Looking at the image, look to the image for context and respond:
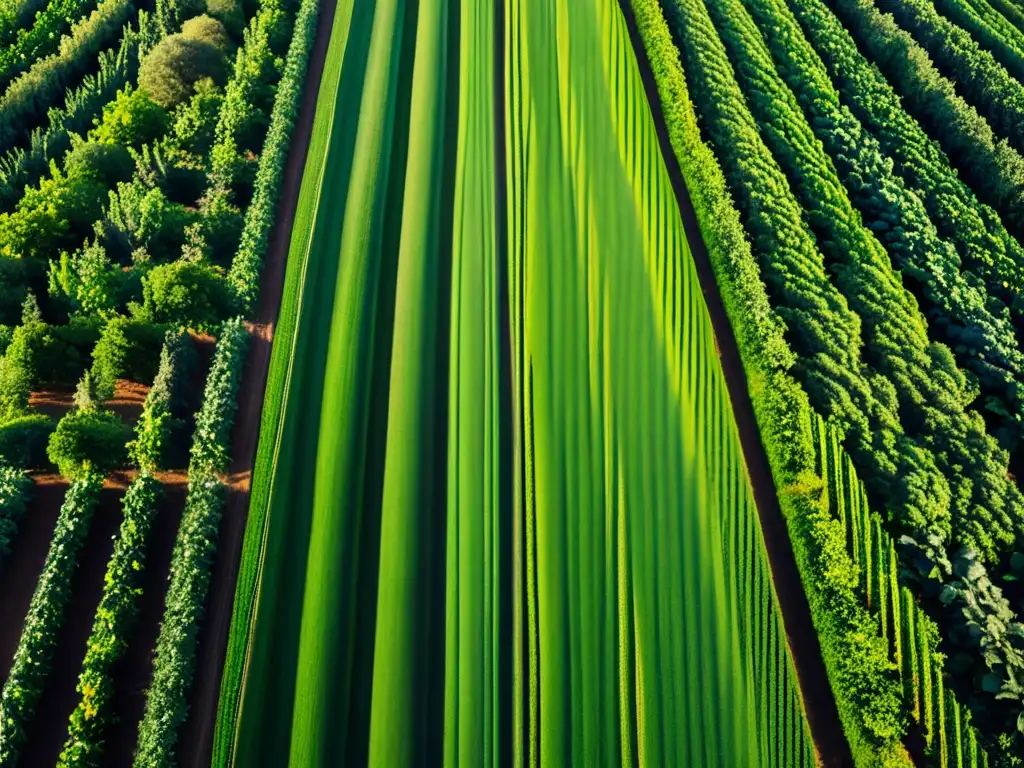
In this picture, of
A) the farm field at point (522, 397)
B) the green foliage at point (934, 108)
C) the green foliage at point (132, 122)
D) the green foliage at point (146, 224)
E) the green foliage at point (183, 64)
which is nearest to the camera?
the farm field at point (522, 397)

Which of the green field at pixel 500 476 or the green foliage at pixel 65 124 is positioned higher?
the green foliage at pixel 65 124

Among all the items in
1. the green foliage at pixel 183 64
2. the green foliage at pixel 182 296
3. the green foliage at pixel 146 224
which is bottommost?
the green foliage at pixel 182 296

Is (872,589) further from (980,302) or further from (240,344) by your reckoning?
(240,344)

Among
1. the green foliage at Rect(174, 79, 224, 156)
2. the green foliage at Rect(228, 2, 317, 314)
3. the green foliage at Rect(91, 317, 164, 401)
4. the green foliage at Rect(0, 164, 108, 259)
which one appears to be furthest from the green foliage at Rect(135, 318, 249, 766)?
the green foliage at Rect(174, 79, 224, 156)

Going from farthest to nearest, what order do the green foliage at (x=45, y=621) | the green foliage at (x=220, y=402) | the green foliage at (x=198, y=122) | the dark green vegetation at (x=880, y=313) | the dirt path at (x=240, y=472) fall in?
the green foliage at (x=198, y=122) < the green foliage at (x=220, y=402) < the dark green vegetation at (x=880, y=313) < the dirt path at (x=240, y=472) < the green foliage at (x=45, y=621)

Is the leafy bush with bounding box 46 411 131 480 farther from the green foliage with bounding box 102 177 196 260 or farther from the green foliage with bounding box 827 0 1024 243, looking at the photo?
the green foliage with bounding box 827 0 1024 243

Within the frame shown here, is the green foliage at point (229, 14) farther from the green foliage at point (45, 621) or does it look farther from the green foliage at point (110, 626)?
the green foliage at point (110, 626)

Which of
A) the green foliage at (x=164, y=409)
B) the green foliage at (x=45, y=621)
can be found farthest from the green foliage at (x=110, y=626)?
the green foliage at (x=45, y=621)

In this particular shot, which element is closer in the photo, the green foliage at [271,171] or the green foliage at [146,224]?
the green foliage at [271,171]
